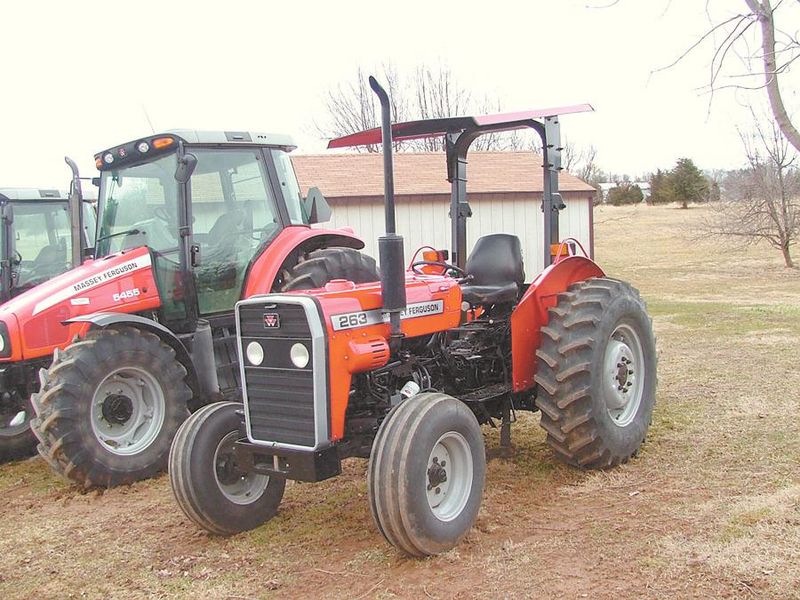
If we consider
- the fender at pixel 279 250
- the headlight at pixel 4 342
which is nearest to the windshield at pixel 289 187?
the fender at pixel 279 250

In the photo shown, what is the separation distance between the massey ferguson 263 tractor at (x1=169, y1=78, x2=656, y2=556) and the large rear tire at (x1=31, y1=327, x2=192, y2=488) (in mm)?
1433

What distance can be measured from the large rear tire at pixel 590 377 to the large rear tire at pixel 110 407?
2686mm

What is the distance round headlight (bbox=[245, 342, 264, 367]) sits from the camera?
411 centimetres

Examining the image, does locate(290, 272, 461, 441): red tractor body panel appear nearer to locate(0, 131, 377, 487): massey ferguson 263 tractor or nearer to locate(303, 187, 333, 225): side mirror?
locate(0, 131, 377, 487): massey ferguson 263 tractor

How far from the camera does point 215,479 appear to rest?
13.8ft

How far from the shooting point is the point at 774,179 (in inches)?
808

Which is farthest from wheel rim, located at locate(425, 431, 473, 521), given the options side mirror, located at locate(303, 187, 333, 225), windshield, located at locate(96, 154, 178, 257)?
side mirror, located at locate(303, 187, 333, 225)

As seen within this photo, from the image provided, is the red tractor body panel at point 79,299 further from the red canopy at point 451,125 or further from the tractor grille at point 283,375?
the tractor grille at point 283,375

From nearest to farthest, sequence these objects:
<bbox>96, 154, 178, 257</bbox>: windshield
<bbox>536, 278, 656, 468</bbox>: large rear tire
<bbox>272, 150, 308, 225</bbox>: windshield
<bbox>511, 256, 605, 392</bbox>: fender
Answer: <bbox>536, 278, 656, 468</bbox>: large rear tire → <bbox>511, 256, 605, 392</bbox>: fender → <bbox>96, 154, 178, 257</bbox>: windshield → <bbox>272, 150, 308, 225</bbox>: windshield

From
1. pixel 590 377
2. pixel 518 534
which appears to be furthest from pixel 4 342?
pixel 590 377

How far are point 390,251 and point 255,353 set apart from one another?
2.98 ft

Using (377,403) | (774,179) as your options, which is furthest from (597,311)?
(774,179)

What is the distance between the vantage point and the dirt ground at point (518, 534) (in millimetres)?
3605

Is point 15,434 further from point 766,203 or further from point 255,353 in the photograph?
point 766,203
